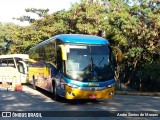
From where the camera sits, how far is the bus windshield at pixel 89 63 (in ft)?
52.2

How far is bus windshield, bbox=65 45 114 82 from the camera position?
15.9 metres

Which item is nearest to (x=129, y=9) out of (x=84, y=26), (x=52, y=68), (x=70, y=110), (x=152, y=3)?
(x=152, y=3)

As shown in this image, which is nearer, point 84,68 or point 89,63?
point 84,68

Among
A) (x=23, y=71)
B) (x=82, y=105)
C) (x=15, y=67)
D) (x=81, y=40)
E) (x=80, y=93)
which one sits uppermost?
(x=81, y=40)

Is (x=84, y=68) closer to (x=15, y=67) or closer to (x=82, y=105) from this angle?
(x=82, y=105)

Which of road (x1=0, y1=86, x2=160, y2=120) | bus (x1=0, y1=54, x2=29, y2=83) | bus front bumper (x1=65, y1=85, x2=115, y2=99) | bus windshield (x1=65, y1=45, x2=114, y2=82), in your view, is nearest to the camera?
road (x1=0, y1=86, x2=160, y2=120)

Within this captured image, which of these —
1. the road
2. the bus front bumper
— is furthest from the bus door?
the bus front bumper

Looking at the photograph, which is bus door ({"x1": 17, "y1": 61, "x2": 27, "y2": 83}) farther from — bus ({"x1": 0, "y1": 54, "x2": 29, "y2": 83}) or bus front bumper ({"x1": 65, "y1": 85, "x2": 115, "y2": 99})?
bus front bumper ({"x1": 65, "y1": 85, "x2": 115, "y2": 99})

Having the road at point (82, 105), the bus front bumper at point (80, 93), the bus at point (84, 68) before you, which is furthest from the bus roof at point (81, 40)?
the road at point (82, 105)

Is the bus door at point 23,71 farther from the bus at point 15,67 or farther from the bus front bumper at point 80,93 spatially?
the bus front bumper at point 80,93

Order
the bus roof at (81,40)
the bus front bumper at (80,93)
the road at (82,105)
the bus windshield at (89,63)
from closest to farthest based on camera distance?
the road at (82,105) < the bus front bumper at (80,93) < the bus windshield at (89,63) < the bus roof at (81,40)

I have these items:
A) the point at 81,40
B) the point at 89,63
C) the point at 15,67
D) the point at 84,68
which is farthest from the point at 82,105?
the point at 15,67

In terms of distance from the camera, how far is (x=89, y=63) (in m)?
16.1

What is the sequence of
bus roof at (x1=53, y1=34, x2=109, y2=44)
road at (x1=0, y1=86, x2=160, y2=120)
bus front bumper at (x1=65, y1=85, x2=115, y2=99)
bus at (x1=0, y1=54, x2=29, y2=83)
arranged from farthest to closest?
bus at (x1=0, y1=54, x2=29, y2=83)
bus roof at (x1=53, y1=34, x2=109, y2=44)
bus front bumper at (x1=65, y1=85, x2=115, y2=99)
road at (x1=0, y1=86, x2=160, y2=120)
